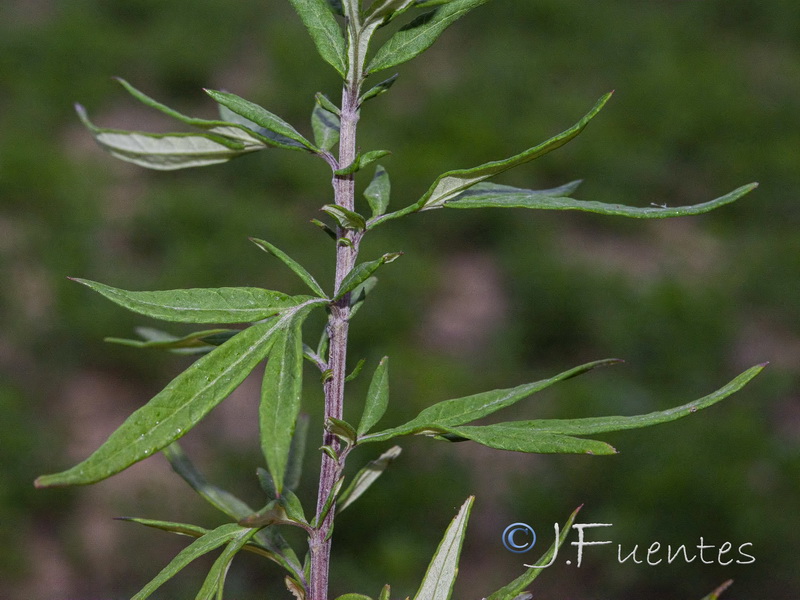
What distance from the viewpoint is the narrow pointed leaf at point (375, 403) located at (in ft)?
3.27

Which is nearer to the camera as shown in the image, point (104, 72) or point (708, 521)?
point (708, 521)

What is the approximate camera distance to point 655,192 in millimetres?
4371

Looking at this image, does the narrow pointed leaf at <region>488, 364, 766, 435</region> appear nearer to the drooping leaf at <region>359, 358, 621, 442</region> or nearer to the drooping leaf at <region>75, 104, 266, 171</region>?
the drooping leaf at <region>359, 358, 621, 442</region>

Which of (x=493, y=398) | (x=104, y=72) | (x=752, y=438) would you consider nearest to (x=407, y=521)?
(x=752, y=438)

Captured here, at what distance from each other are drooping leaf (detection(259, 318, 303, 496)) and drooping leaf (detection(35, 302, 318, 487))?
0.02m

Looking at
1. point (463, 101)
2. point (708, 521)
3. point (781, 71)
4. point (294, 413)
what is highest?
point (294, 413)

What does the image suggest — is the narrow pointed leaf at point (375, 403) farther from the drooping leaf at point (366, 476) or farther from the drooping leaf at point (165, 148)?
the drooping leaf at point (165, 148)

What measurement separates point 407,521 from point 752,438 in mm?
1418

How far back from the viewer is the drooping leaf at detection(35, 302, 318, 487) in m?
0.71

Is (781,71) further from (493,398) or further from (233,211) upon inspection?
(493,398)

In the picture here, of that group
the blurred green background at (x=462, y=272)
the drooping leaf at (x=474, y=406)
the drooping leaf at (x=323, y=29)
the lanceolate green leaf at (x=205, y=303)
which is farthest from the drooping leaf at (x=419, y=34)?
the blurred green background at (x=462, y=272)

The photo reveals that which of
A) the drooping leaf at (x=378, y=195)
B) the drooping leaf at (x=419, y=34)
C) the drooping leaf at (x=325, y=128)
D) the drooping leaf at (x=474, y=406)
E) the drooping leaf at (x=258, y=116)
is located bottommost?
the drooping leaf at (x=474, y=406)

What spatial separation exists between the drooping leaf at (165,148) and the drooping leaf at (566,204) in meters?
0.28

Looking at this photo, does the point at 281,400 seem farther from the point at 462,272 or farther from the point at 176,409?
the point at 462,272
